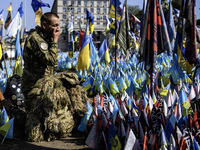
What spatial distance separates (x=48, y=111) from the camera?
390 centimetres

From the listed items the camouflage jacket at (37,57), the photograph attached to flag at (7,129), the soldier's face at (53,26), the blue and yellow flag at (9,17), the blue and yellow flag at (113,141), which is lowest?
the photograph attached to flag at (7,129)

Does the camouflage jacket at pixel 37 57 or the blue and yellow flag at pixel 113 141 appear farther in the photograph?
the camouflage jacket at pixel 37 57

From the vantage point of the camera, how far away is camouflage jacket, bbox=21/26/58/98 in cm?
378

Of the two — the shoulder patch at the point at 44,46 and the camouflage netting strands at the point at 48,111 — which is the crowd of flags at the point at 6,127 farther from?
the shoulder patch at the point at 44,46

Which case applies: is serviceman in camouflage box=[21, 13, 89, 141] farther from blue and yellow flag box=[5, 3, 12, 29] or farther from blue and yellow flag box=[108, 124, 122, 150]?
blue and yellow flag box=[5, 3, 12, 29]

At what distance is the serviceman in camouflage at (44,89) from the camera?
3848mm

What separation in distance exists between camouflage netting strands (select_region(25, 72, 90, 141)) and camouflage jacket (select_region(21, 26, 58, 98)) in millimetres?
181

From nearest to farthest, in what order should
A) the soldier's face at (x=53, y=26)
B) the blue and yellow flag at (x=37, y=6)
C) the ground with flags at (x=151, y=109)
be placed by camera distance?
the ground with flags at (x=151, y=109) → the soldier's face at (x=53, y=26) → the blue and yellow flag at (x=37, y=6)

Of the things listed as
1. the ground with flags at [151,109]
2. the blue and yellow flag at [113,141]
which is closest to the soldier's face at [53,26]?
the ground with flags at [151,109]

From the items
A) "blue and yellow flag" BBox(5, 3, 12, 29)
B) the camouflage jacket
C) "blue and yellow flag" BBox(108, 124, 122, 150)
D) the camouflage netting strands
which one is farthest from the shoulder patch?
"blue and yellow flag" BBox(5, 3, 12, 29)

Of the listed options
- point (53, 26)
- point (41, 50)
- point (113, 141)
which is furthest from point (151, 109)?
point (53, 26)

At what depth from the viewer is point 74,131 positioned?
4.48 meters

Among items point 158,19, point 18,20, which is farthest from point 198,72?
point 18,20

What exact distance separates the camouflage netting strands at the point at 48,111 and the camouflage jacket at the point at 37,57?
0.59ft
